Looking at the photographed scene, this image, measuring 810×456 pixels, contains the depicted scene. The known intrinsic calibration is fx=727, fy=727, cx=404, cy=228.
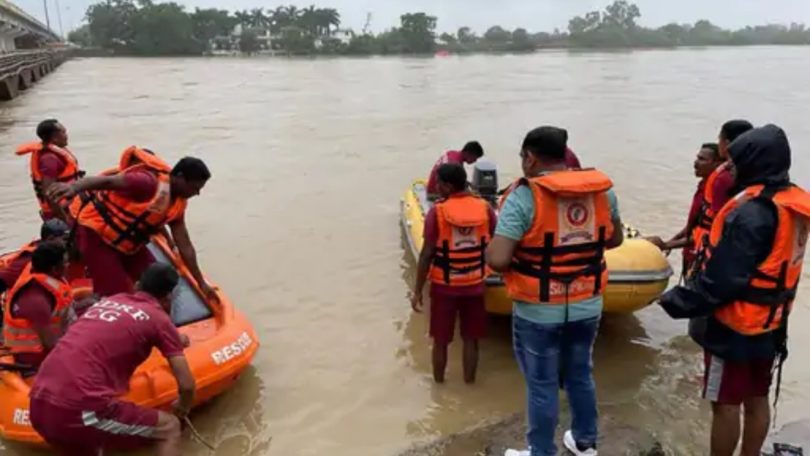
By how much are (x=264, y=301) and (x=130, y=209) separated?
237 centimetres

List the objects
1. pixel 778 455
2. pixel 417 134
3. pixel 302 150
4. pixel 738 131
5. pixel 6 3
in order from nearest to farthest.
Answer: pixel 778 455 < pixel 738 131 < pixel 302 150 < pixel 417 134 < pixel 6 3

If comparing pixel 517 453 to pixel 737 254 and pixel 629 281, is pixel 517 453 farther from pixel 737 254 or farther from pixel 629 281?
pixel 629 281

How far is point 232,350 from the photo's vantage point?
430cm

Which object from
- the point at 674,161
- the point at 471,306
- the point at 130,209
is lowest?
the point at 674,161

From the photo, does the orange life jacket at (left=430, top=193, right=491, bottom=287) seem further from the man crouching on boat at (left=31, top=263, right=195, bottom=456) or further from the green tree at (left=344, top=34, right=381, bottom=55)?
the green tree at (left=344, top=34, right=381, bottom=55)

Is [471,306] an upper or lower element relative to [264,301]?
upper

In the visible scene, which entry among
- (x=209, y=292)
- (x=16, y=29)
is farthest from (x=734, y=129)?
(x=16, y=29)

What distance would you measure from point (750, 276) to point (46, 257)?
320cm

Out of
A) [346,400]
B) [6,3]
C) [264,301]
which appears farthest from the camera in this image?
[6,3]

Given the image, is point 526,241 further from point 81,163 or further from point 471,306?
point 81,163

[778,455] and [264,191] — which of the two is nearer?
[778,455]

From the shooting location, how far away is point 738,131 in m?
3.93

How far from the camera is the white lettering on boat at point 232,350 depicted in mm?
4176

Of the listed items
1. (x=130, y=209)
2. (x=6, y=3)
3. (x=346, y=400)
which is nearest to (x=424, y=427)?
Result: (x=346, y=400)
